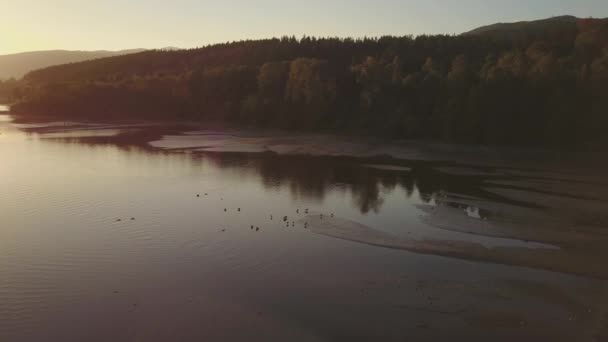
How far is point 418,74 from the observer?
224 feet

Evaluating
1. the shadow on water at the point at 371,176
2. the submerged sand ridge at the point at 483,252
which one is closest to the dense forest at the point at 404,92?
the shadow on water at the point at 371,176

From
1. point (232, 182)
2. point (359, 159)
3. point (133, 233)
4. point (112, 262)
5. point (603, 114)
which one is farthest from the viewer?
point (603, 114)

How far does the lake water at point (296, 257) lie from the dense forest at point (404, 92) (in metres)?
19.7

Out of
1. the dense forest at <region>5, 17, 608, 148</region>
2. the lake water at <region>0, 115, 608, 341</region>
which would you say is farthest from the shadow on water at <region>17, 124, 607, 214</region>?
the dense forest at <region>5, 17, 608, 148</region>

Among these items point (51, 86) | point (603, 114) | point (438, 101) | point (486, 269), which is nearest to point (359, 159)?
point (438, 101)

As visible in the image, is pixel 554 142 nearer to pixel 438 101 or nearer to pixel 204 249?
pixel 438 101

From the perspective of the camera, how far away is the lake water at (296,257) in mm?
13180

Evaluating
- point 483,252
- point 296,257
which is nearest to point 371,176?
point 483,252

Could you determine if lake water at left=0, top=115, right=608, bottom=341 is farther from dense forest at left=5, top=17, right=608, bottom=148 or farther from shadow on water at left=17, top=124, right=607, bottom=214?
dense forest at left=5, top=17, right=608, bottom=148

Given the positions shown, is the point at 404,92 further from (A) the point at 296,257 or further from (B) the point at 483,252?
(A) the point at 296,257

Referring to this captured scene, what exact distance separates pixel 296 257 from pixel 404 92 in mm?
52446

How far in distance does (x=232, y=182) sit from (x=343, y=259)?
1545 cm

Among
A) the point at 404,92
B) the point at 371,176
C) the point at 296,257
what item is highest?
the point at 404,92

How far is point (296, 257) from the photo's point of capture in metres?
18.3
